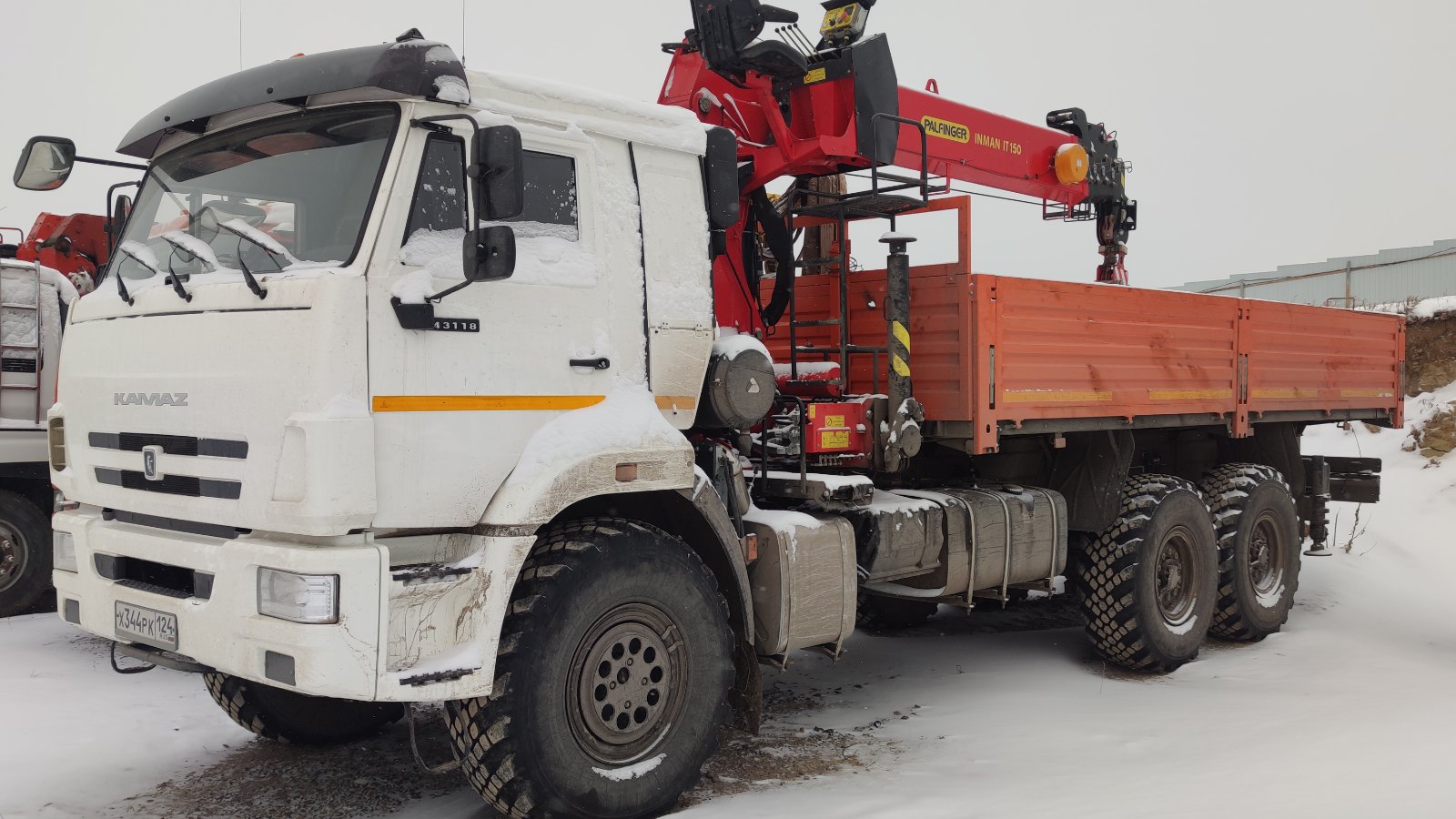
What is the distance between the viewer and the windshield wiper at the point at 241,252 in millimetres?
3986

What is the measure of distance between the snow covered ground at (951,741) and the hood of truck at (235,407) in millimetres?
1535

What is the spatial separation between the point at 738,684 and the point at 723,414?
4.13ft

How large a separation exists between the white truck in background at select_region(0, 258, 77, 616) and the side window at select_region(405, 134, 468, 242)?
5.69m

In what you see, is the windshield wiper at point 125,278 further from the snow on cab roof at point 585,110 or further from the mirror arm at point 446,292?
the snow on cab roof at point 585,110

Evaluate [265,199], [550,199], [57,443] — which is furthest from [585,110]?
[57,443]

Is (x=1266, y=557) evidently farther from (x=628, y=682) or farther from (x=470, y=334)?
(x=470, y=334)

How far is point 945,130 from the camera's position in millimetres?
7473

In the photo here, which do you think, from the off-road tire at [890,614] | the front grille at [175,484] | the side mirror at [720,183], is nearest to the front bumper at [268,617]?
the front grille at [175,484]

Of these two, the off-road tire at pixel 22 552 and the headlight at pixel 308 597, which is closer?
the headlight at pixel 308 597

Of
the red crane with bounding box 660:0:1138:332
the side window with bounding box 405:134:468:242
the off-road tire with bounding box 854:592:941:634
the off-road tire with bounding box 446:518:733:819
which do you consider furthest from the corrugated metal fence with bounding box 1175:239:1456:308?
the side window with bounding box 405:134:468:242

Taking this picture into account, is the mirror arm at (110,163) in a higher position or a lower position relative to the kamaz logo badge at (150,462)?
higher

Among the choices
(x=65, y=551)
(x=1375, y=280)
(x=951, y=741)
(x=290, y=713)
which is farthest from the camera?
(x=1375, y=280)

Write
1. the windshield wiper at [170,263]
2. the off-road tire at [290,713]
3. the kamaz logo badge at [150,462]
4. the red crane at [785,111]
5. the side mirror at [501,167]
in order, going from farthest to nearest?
the red crane at [785,111]
the off-road tire at [290,713]
the kamaz logo badge at [150,462]
the windshield wiper at [170,263]
the side mirror at [501,167]

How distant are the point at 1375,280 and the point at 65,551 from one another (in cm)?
2362
